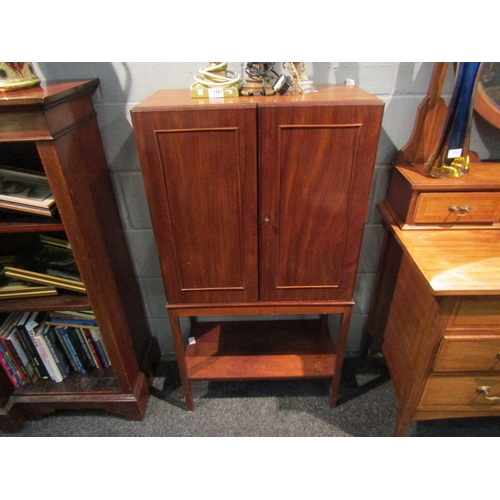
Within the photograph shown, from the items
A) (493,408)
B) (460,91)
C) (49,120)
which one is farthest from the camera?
(493,408)

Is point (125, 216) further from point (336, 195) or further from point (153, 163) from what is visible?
point (336, 195)

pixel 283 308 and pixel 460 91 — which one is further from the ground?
pixel 460 91

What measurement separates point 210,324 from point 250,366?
1.03 feet

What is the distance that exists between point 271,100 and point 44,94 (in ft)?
1.83

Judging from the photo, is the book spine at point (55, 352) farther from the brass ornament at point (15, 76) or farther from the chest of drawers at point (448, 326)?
the chest of drawers at point (448, 326)

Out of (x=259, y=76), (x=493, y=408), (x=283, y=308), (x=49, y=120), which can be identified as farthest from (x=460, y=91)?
(x=49, y=120)

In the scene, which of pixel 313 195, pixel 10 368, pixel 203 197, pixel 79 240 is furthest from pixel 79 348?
pixel 313 195

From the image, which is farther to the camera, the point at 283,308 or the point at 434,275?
the point at 283,308

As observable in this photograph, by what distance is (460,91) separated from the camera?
3.04 feet

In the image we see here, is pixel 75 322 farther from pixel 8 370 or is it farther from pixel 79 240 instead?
pixel 79 240

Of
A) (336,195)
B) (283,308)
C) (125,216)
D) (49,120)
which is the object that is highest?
(49,120)

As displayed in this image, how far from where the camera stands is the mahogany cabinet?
82 centimetres

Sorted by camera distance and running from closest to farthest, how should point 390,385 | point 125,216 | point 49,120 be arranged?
point 49,120 < point 125,216 < point 390,385

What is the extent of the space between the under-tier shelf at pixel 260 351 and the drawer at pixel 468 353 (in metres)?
0.44
